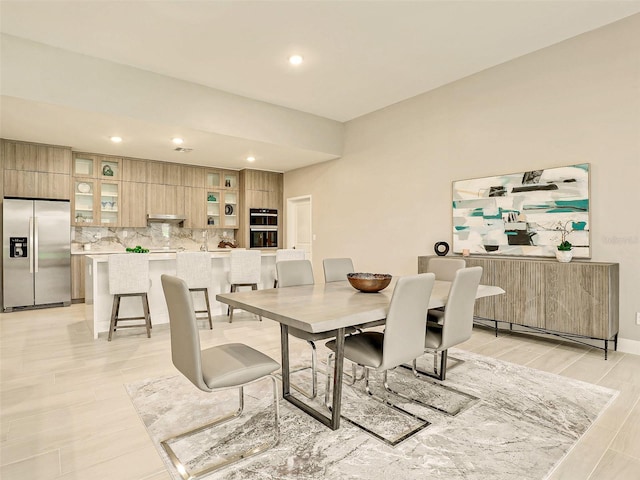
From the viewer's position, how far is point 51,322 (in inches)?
192

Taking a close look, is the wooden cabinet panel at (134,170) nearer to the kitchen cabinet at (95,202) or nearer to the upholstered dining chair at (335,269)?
the kitchen cabinet at (95,202)

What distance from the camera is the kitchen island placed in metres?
4.23

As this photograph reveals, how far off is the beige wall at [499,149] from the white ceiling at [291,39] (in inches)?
11.4

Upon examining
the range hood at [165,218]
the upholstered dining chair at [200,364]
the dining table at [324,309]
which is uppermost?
the range hood at [165,218]

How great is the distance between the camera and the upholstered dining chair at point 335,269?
143 inches

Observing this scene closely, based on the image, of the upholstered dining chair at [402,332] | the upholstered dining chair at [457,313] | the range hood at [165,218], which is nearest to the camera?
the upholstered dining chair at [402,332]

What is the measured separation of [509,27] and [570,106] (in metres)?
1.06

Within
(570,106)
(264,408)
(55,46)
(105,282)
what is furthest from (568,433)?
(55,46)

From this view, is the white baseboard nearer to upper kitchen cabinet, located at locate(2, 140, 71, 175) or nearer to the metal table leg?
the metal table leg

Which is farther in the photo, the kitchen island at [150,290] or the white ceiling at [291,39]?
the kitchen island at [150,290]

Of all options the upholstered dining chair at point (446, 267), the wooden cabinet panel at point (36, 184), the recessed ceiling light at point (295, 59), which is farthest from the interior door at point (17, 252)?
the upholstered dining chair at point (446, 267)

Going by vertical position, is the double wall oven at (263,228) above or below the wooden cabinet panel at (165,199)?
below

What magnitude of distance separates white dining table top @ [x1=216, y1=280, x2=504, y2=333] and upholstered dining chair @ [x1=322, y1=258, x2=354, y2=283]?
575mm

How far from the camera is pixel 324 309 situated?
6.95ft
